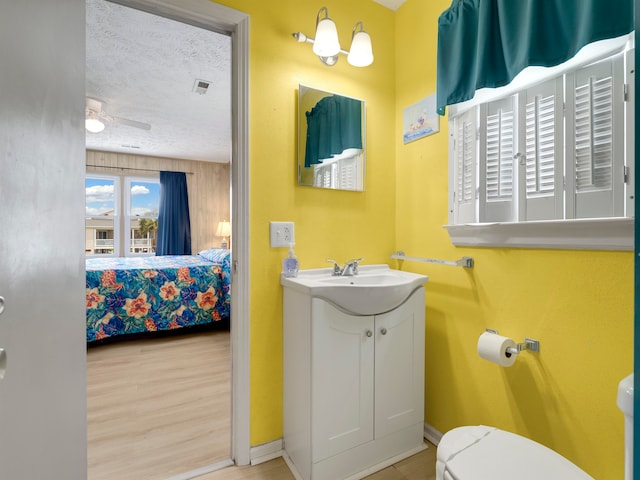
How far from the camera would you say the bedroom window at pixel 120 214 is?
5188 millimetres

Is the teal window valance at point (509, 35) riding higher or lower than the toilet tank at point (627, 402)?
higher

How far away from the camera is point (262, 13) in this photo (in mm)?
1507

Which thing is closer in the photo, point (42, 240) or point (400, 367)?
point (42, 240)

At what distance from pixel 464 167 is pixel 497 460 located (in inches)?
44.2

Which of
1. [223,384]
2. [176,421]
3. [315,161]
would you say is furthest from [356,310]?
[223,384]

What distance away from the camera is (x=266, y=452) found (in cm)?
153

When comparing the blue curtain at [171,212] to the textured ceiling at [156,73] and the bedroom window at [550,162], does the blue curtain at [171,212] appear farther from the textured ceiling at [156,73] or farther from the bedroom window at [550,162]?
the bedroom window at [550,162]

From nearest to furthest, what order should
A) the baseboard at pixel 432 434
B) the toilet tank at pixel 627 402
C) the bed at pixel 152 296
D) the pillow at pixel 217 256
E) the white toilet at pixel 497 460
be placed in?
1. the toilet tank at pixel 627 402
2. the white toilet at pixel 497 460
3. the baseboard at pixel 432 434
4. the bed at pixel 152 296
5. the pillow at pixel 217 256

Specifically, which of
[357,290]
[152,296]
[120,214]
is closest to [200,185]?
[120,214]

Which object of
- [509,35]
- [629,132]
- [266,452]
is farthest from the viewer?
[266,452]

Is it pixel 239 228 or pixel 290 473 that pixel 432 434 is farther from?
pixel 239 228

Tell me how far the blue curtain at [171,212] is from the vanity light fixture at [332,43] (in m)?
4.62

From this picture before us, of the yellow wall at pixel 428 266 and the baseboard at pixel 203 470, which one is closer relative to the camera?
the yellow wall at pixel 428 266

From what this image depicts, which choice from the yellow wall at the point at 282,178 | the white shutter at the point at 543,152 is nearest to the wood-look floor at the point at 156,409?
the yellow wall at the point at 282,178
